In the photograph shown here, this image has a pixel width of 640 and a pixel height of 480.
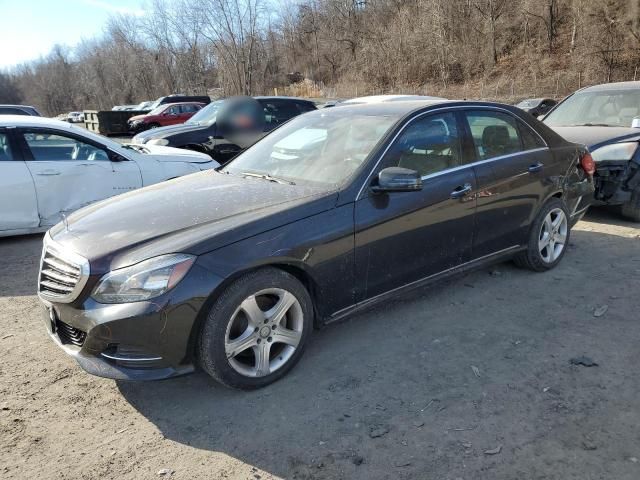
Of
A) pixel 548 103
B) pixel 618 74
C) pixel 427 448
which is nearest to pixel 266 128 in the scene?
pixel 427 448

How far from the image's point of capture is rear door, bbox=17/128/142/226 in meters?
6.30

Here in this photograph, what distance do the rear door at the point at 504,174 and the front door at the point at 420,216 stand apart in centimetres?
16

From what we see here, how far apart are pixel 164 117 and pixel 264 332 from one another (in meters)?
23.0

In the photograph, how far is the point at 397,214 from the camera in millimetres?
3562

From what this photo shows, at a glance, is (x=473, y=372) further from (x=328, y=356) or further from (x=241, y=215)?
(x=241, y=215)

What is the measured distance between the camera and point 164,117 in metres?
24.0

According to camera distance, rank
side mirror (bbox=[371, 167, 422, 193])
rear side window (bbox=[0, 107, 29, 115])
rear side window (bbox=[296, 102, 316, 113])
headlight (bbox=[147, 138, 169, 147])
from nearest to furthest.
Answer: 1. side mirror (bbox=[371, 167, 422, 193])
2. headlight (bbox=[147, 138, 169, 147])
3. rear side window (bbox=[296, 102, 316, 113])
4. rear side window (bbox=[0, 107, 29, 115])

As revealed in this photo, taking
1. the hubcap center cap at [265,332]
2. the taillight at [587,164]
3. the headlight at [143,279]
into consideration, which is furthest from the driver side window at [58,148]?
the taillight at [587,164]

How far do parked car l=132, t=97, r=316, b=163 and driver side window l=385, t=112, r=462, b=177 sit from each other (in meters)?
6.54

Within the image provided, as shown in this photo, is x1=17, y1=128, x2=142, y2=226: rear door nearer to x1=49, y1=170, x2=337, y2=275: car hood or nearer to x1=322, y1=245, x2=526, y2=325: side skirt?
x1=49, y1=170, x2=337, y2=275: car hood

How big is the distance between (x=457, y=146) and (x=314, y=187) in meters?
1.34

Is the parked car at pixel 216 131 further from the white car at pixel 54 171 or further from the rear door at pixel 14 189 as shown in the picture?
the rear door at pixel 14 189

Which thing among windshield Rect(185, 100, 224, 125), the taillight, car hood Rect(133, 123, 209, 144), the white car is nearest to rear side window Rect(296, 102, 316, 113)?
windshield Rect(185, 100, 224, 125)

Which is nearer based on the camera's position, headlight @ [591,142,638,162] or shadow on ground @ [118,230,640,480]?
shadow on ground @ [118,230,640,480]
